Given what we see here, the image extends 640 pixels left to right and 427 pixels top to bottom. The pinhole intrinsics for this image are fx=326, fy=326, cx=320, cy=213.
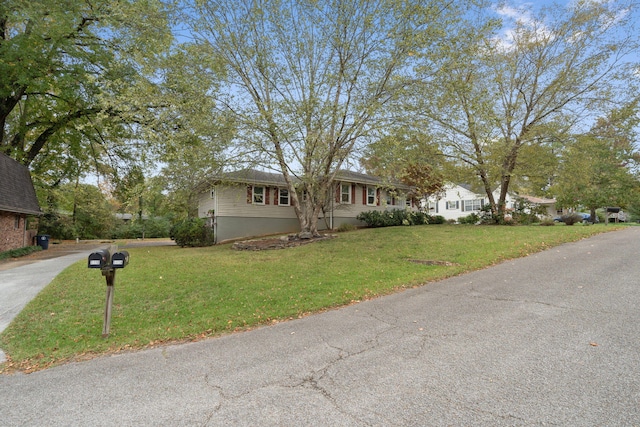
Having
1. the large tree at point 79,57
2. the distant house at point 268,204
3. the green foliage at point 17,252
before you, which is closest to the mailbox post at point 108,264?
the large tree at point 79,57

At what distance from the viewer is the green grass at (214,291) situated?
467 centimetres

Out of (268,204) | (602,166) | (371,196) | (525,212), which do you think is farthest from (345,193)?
A: (602,166)

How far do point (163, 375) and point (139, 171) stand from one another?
16.9 m

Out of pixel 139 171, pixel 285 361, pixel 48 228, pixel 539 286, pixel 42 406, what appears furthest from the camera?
pixel 48 228

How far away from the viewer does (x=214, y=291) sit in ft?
22.8

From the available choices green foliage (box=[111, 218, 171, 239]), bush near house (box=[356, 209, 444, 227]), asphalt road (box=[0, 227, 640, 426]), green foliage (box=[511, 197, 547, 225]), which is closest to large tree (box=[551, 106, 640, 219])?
green foliage (box=[511, 197, 547, 225])

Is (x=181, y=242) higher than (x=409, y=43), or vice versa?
(x=409, y=43)

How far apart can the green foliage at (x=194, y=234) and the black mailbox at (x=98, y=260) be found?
1329cm

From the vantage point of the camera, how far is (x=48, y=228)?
88.3 feet

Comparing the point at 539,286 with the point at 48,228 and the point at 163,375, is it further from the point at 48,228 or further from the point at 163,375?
the point at 48,228

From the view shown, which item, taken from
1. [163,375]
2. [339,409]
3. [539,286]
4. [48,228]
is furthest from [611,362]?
[48,228]

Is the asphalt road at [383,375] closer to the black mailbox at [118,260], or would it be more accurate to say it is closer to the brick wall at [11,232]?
the black mailbox at [118,260]

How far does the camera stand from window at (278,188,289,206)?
68.0 feet

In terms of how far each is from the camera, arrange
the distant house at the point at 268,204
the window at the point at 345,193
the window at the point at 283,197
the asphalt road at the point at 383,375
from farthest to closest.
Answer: the window at the point at 345,193
the window at the point at 283,197
the distant house at the point at 268,204
the asphalt road at the point at 383,375
